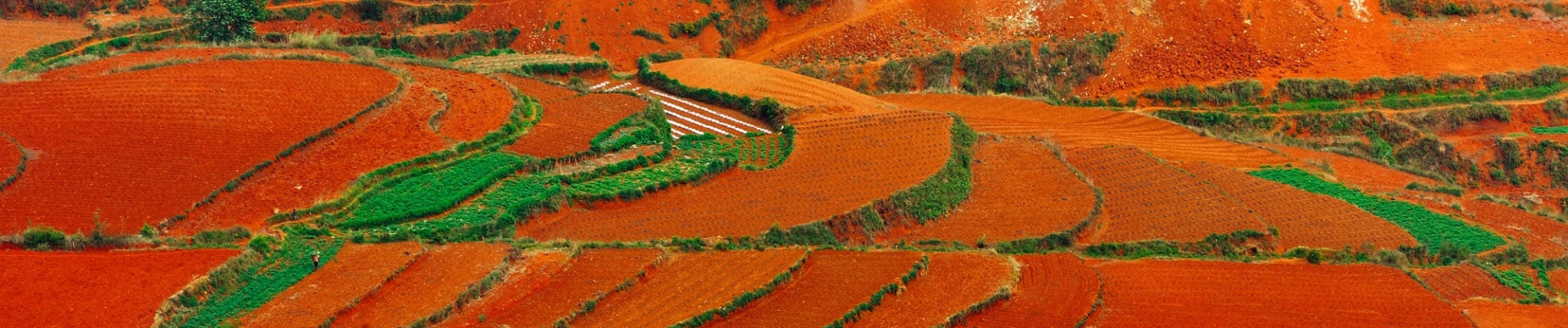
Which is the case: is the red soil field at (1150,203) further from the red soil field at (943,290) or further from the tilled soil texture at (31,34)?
the tilled soil texture at (31,34)

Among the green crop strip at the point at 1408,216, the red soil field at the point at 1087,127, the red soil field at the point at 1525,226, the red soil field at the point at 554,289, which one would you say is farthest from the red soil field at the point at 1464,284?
the red soil field at the point at 554,289

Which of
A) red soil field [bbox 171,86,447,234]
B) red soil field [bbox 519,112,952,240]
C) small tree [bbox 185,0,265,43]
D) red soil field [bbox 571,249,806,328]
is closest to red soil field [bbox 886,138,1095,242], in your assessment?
red soil field [bbox 519,112,952,240]

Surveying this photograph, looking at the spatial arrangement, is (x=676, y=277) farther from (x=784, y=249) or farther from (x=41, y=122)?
(x=41, y=122)

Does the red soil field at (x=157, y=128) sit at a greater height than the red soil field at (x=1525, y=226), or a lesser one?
greater

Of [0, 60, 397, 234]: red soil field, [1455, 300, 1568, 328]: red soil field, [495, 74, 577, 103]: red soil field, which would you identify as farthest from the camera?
[495, 74, 577, 103]: red soil field

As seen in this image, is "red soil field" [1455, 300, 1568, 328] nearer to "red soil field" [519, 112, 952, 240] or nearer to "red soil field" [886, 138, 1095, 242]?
"red soil field" [886, 138, 1095, 242]

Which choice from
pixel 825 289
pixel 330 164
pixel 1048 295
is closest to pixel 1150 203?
pixel 1048 295
